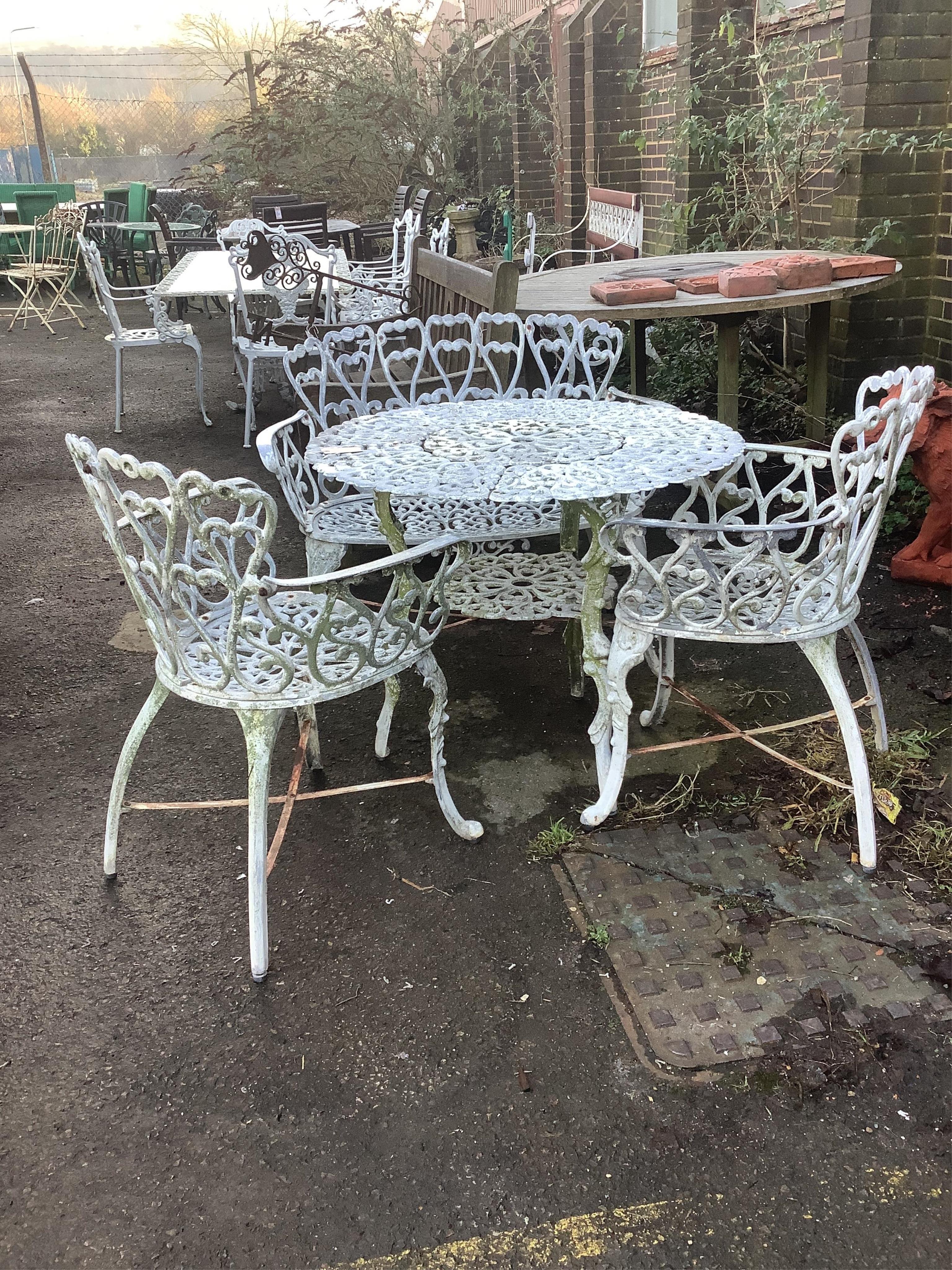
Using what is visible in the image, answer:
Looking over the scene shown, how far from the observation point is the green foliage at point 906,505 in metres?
4.51

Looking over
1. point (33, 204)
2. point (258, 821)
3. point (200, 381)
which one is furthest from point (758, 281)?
point (33, 204)

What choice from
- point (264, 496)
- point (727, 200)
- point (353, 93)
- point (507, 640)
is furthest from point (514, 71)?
point (264, 496)

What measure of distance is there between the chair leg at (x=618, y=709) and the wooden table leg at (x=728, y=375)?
8.76 feet

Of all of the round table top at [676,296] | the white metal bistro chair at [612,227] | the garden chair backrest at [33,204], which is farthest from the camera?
the garden chair backrest at [33,204]

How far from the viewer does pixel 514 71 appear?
12.0m

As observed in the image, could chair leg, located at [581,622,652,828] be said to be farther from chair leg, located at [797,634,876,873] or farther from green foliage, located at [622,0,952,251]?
green foliage, located at [622,0,952,251]

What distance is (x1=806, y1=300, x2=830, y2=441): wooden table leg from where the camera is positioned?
4.96 metres

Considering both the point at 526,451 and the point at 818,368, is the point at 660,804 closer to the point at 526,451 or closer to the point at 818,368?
the point at 526,451

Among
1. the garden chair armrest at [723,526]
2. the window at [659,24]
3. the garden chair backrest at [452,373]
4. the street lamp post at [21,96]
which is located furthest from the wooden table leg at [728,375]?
the street lamp post at [21,96]

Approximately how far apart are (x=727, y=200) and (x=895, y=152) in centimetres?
222

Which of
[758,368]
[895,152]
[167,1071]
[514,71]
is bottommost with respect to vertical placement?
[167,1071]

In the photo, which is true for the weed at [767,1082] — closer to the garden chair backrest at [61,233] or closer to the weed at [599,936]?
the weed at [599,936]

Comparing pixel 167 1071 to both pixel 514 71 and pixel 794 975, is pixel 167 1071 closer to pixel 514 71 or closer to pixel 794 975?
pixel 794 975

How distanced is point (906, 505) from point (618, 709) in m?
2.60
